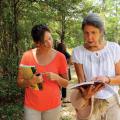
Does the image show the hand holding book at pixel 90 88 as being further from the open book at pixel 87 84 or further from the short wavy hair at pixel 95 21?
the short wavy hair at pixel 95 21

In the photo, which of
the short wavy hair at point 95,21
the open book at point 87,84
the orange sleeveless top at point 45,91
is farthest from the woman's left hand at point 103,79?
the orange sleeveless top at point 45,91

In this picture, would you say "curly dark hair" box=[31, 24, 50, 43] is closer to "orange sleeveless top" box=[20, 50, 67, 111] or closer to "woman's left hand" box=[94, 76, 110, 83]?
"orange sleeveless top" box=[20, 50, 67, 111]

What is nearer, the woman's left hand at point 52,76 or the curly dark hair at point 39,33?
the woman's left hand at point 52,76

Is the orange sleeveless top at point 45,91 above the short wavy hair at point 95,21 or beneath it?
beneath

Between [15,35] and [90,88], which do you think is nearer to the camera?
[90,88]

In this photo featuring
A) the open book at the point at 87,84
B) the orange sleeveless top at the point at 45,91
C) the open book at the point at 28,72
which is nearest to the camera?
the open book at the point at 87,84

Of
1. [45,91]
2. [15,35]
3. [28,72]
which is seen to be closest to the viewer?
[28,72]

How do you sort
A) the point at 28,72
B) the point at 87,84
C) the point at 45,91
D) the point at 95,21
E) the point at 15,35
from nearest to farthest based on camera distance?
the point at 87,84 < the point at 95,21 < the point at 28,72 < the point at 45,91 < the point at 15,35

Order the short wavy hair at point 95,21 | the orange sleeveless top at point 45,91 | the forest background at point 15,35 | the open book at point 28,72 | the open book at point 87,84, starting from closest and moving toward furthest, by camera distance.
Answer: the open book at point 87,84 < the short wavy hair at point 95,21 < the open book at point 28,72 < the orange sleeveless top at point 45,91 < the forest background at point 15,35

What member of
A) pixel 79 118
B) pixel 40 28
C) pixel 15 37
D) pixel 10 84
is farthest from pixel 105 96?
pixel 15 37

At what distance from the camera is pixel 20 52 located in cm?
969

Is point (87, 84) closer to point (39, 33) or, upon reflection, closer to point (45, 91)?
point (45, 91)

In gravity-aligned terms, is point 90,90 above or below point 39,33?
below

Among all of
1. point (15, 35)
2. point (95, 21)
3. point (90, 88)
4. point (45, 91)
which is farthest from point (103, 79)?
point (15, 35)
